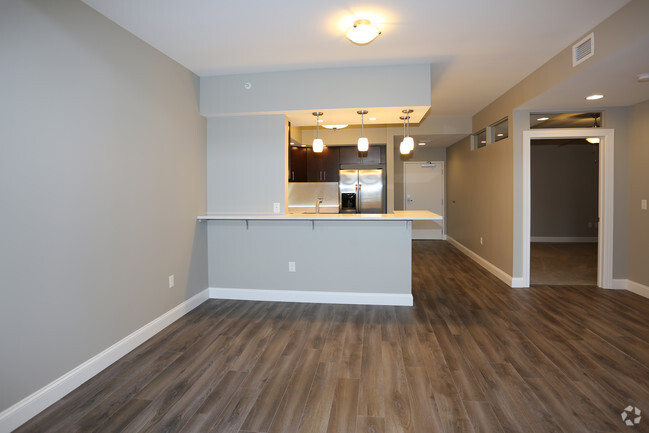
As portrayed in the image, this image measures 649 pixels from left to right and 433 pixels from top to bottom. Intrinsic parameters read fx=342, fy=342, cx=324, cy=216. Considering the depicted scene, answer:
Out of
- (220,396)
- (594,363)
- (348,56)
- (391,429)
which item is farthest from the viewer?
(348,56)

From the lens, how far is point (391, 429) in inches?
72.2

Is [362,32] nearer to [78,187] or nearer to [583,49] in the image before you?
[583,49]

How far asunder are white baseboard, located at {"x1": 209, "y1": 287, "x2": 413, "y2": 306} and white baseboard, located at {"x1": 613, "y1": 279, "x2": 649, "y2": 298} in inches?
114

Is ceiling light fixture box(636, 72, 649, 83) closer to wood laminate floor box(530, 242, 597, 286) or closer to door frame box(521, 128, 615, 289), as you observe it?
door frame box(521, 128, 615, 289)

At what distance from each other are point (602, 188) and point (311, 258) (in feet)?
12.8

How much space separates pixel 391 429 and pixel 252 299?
8.45 feet

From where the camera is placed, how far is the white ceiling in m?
2.48

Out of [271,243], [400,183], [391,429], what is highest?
[400,183]

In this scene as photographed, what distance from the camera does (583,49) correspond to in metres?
2.98

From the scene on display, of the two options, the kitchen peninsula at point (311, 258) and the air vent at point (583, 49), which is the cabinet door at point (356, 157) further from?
the air vent at point (583, 49)

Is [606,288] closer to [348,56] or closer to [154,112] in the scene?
[348,56]

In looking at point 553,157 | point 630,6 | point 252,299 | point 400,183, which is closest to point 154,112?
point 252,299

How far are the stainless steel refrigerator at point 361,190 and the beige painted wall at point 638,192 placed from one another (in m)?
3.67

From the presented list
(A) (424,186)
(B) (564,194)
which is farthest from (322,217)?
(B) (564,194)
